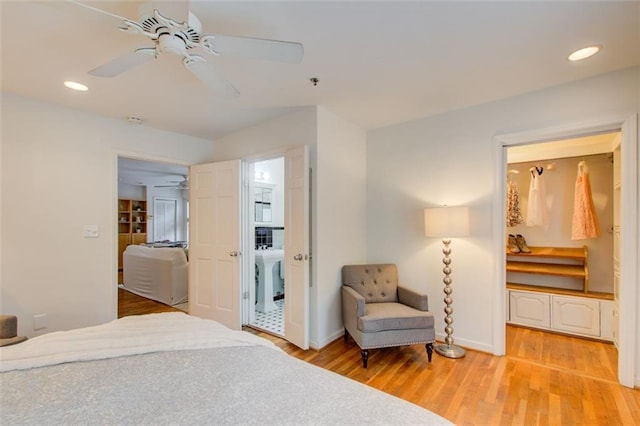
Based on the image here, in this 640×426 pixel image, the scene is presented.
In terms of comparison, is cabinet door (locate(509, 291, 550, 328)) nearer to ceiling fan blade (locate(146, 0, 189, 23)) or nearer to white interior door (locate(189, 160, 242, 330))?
white interior door (locate(189, 160, 242, 330))

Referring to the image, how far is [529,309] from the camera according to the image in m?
3.42

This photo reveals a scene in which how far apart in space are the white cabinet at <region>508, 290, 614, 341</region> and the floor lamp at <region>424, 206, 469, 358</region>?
1.24 metres

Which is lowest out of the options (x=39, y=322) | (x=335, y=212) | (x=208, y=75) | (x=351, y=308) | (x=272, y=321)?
(x=272, y=321)

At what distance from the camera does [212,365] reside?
121 cm

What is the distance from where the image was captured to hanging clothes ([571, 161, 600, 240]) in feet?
10.8

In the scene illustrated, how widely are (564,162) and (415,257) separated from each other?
7.85 feet

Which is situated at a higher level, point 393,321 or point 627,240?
point 627,240

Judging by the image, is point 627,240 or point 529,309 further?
point 529,309

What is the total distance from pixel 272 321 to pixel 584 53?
391cm

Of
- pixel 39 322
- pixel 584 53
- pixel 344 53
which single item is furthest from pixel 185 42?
pixel 39 322

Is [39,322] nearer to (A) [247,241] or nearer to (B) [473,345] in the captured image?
(A) [247,241]

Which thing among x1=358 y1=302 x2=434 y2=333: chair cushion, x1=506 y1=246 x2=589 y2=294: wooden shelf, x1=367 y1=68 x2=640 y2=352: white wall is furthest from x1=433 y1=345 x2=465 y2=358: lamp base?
x1=506 y1=246 x2=589 y2=294: wooden shelf

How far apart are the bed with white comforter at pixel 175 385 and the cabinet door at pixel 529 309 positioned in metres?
3.30

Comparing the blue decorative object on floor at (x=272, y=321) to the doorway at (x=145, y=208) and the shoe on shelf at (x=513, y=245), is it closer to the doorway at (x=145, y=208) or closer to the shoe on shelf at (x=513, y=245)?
the shoe on shelf at (x=513, y=245)
